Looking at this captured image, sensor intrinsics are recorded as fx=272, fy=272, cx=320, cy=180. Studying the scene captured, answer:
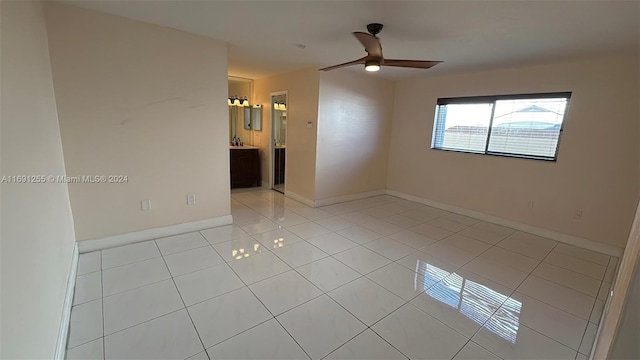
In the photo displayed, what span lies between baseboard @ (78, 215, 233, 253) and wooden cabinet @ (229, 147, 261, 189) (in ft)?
6.96

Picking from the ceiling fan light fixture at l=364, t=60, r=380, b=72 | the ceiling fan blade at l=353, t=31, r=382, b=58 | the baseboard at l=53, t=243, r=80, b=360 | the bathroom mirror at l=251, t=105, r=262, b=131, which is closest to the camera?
the baseboard at l=53, t=243, r=80, b=360

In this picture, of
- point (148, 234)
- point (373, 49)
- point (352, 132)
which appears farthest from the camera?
point (352, 132)

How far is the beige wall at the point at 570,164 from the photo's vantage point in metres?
3.16

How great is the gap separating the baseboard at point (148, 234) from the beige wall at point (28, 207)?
77cm

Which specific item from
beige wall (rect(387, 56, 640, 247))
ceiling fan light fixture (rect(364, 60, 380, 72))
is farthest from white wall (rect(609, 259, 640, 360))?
beige wall (rect(387, 56, 640, 247))

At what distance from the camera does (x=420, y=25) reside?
2484 millimetres

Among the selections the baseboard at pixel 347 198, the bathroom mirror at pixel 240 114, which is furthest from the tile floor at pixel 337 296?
the bathroom mirror at pixel 240 114

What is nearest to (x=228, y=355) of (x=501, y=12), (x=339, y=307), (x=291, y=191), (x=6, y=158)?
(x=339, y=307)

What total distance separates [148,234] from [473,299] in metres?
3.40

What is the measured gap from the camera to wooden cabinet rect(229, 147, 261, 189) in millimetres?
5637

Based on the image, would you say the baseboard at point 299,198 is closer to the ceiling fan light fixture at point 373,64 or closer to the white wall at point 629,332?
the ceiling fan light fixture at point 373,64

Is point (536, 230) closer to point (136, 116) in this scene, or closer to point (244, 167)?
point (244, 167)

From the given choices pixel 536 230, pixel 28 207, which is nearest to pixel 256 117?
pixel 28 207

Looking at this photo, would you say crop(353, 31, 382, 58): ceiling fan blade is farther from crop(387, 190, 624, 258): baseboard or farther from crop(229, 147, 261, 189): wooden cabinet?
crop(229, 147, 261, 189): wooden cabinet
